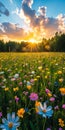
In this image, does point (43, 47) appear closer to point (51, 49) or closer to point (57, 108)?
point (51, 49)

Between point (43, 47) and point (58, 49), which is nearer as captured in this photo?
point (58, 49)

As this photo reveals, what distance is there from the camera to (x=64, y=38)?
192 ft

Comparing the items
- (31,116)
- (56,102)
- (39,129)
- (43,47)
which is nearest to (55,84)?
(56,102)

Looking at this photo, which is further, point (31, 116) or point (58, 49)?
→ point (58, 49)

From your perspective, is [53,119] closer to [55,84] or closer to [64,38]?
[55,84]

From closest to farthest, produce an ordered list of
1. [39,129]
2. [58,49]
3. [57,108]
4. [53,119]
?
1. [39,129]
2. [53,119]
3. [57,108]
4. [58,49]

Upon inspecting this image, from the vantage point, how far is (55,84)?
3107 mm

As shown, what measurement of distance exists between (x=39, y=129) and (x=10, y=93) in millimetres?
911

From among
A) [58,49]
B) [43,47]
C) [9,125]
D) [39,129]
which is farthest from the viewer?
[43,47]

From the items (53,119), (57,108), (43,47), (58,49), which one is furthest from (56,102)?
(43,47)

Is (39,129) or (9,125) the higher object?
(9,125)

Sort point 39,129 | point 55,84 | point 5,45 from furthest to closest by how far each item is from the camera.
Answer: point 5,45
point 55,84
point 39,129

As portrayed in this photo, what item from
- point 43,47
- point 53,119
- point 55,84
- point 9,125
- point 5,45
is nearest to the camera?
point 9,125

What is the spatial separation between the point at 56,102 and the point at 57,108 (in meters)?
0.40
